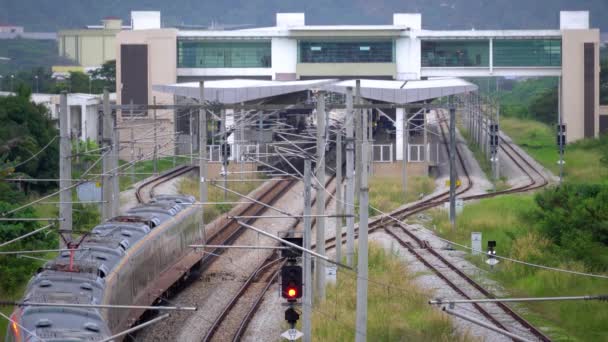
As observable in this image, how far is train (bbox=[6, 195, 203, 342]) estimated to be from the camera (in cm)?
1214

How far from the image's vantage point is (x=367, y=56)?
54.4 m

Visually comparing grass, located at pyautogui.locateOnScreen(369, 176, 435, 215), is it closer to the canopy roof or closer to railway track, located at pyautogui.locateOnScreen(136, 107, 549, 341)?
railway track, located at pyautogui.locateOnScreen(136, 107, 549, 341)

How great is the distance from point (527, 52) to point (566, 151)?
6.44 m

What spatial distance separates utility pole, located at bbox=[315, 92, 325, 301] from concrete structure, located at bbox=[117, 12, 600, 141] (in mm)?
35863

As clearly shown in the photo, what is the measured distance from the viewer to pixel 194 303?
1984 cm

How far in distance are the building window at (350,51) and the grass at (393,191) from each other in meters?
13.7

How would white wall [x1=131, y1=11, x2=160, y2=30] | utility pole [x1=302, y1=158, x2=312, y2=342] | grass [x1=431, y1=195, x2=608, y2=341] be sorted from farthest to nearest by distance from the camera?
white wall [x1=131, y1=11, x2=160, y2=30]
grass [x1=431, y1=195, x2=608, y2=341]
utility pole [x1=302, y1=158, x2=312, y2=342]

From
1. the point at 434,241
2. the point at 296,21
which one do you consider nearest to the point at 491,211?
the point at 434,241

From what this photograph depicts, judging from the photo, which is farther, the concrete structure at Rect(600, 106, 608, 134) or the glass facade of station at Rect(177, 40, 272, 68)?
the concrete structure at Rect(600, 106, 608, 134)

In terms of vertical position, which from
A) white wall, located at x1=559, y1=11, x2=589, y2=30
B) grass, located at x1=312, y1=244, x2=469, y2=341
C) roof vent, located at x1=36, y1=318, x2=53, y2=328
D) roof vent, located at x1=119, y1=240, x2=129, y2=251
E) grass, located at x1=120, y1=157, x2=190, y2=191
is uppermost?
white wall, located at x1=559, y1=11, x2=589, y2=30

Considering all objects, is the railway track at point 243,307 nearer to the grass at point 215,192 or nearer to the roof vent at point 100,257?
the roof vent at point 100,257

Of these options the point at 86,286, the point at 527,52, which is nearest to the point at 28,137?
the point at 86,286

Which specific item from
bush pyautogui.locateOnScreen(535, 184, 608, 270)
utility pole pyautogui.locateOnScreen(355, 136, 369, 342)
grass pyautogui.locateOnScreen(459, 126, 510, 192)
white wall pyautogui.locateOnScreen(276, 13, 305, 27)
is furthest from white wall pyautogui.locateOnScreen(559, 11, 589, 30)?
utility pole pyautogui.locateOnScreen(355, 136, 369, 342)

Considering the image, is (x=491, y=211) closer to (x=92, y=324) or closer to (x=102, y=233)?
(x=102, y=233)
